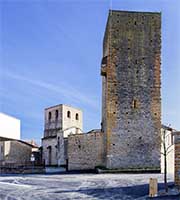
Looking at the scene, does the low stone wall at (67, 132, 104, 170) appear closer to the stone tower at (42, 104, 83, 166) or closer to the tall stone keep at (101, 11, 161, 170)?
the tall stone keep at (101, 11, 161, 170)

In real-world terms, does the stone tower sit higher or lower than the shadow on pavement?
higher

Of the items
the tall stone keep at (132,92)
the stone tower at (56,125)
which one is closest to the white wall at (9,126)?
the tall stone keep at (132,92)

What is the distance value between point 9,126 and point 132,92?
536 inches

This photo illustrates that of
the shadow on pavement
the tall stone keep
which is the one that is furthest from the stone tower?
the shadow on pavement

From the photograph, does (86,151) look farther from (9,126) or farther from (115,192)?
(9,126)

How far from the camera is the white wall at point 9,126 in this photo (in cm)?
885

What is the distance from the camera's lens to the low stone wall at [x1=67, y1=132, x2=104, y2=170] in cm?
2311

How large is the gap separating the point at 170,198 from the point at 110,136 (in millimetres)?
13097

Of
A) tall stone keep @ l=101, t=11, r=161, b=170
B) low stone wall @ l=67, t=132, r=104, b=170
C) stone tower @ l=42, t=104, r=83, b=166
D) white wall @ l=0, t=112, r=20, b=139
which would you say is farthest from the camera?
stone tower @ l=42, t=104, r=83, b=166

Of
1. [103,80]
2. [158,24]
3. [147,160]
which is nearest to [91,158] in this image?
[147,160]

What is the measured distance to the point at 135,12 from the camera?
2264 cm

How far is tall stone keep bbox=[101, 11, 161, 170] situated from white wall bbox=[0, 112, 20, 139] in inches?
497

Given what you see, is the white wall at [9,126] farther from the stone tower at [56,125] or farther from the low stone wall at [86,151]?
the stone tower at [56,125]

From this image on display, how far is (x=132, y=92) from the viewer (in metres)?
22.0
